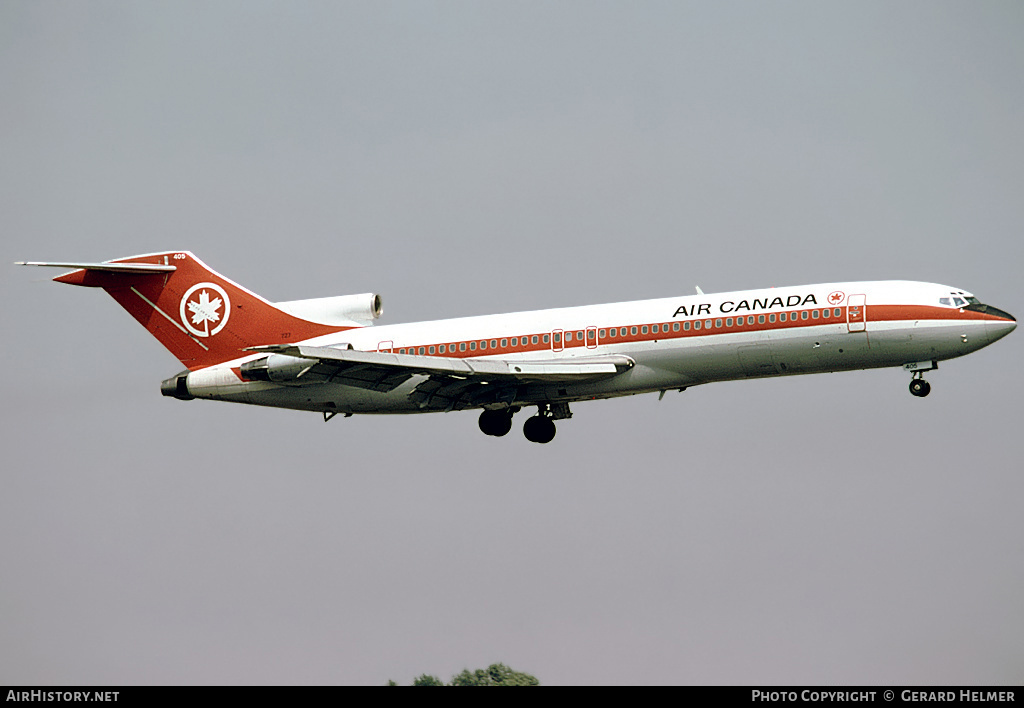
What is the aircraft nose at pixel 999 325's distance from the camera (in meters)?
46.8

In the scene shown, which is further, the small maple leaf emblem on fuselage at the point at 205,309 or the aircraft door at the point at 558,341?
the small maple leaf emblem on fuselage at the point at 205,309

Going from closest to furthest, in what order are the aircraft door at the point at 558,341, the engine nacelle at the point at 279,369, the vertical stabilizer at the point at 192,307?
the engine nacelle at the point at 279,369 < the aircraft door at the point at 558,341 < the vertical stabilizer at the point at 192,307

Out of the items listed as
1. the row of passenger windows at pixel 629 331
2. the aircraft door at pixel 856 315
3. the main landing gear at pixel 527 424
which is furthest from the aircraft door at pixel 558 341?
the aircraft door at pixel 856 315

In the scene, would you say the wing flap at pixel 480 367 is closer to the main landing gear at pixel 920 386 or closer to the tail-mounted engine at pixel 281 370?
the tail-mounted engine at pixel 281 370

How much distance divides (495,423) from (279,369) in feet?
25.4

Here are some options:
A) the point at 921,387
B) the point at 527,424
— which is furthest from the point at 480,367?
the point at 921,387

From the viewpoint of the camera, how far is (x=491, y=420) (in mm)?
52719

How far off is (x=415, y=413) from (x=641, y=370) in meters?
8.24

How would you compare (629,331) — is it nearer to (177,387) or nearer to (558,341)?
(558,341)

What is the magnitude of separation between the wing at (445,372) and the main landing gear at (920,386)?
8.92 m

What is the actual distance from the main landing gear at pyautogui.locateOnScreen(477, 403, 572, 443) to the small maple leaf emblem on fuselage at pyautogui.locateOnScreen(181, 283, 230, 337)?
32.9ft

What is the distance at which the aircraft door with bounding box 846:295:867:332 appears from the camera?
47.0 meters
